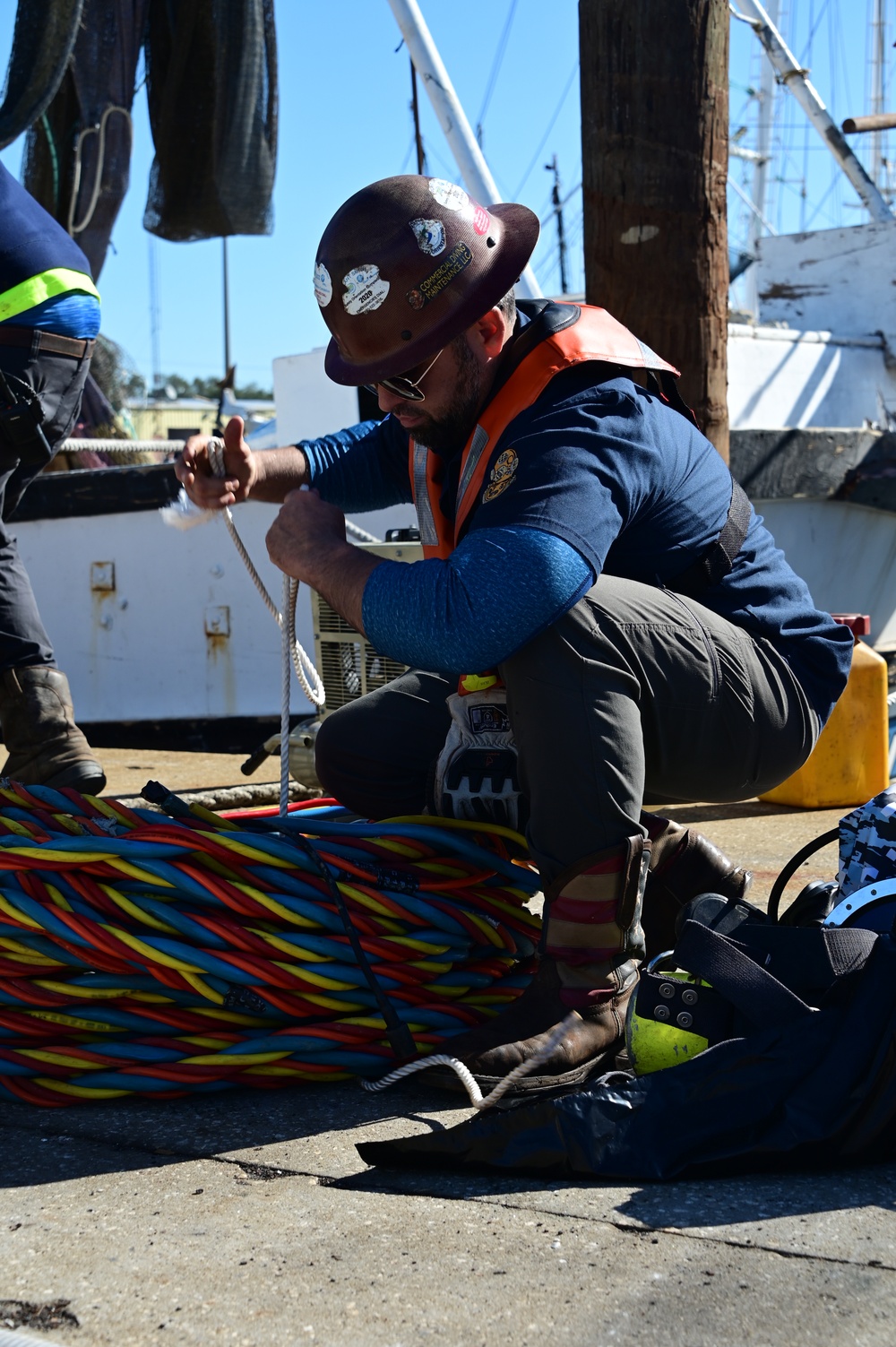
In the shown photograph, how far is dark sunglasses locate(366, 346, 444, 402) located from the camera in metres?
2.10

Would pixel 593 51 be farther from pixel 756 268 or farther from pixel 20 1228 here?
pixel 756 268

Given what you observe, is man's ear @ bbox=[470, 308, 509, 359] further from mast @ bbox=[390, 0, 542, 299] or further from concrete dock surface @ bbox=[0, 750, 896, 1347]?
mast @ bbox=[390, 0, 542, 299]

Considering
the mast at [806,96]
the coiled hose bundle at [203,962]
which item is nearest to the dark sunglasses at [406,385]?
the coiled hose bundle at [203,962]

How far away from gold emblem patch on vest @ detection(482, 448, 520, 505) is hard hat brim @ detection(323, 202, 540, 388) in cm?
22

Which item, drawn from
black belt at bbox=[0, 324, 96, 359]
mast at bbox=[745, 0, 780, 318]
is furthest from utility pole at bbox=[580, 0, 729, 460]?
mast at bbox=[745, 0, 780, 318]

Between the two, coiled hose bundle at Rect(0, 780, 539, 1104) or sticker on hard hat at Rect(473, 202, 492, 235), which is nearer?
coiled hose bundle at Rect(0, 780, 539, 1104)

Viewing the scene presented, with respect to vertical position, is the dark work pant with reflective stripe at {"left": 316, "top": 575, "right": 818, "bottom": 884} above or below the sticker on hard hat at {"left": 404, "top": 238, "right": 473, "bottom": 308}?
below

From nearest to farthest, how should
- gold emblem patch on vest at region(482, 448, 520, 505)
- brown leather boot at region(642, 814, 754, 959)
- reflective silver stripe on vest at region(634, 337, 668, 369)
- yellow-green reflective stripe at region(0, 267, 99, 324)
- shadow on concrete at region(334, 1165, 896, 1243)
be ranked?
shadow on concrete at region(334, 1165, 896, 1243) < gold emblem patch on vest at region(482, 448, 520, 505) < reflective silver stripe on vest at region(634, 337, 668, 369) < brown leather boot at region(642, 814, 754, 959) < yellow-green reflective stripe at region(0, 267, 99, 324)

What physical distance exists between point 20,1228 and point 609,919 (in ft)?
2.80

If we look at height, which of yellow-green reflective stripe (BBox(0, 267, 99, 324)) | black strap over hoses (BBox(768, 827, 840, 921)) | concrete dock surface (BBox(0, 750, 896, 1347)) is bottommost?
concrete dock surface (BBox(0, 750, 896, 1347))

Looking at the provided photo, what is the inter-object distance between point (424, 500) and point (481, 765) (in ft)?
1.59

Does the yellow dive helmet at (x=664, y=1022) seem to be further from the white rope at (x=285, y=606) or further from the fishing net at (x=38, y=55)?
the fishing net at (x=38, y=55)

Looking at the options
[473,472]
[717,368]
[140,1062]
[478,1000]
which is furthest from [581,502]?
[717,368]

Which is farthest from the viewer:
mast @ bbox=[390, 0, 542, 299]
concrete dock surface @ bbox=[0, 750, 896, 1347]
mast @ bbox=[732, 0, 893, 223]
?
mast @ bbox=[732, 0, 893, 223]
